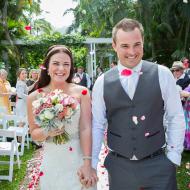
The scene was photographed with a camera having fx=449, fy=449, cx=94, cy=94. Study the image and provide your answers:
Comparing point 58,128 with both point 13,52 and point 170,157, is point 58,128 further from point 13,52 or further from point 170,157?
point 13,52

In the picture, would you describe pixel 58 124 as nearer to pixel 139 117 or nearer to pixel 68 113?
pixel 68 113

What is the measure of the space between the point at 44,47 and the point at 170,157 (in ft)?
77.5

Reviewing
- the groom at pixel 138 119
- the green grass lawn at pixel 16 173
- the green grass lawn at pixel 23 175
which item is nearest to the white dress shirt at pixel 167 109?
the groom at pixel 138 119

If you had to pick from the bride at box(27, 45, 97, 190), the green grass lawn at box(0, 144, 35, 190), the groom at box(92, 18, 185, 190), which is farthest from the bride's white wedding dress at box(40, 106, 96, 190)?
the green grass lawn at box(0, 144, 35, 190)

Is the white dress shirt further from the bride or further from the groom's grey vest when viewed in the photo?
the bride

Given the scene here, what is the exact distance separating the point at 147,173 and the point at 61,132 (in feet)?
Result: 2.69

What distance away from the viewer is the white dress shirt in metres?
3.26

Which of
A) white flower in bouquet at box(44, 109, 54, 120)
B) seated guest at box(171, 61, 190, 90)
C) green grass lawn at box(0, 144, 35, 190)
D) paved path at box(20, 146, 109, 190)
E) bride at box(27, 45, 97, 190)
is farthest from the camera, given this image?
seated guest at box(171, 61, 190, 90)

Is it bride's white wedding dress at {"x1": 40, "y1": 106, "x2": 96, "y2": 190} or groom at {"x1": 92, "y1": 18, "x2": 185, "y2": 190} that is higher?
groom at {"x1": 92, "y1": 18, "x2": 185, "y2": 190}

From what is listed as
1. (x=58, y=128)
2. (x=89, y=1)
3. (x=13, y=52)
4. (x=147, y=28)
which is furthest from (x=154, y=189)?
(x=89, y=1)

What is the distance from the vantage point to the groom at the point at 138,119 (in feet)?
10.5

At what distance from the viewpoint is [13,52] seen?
82.8 feet

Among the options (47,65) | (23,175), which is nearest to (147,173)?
(47,65)

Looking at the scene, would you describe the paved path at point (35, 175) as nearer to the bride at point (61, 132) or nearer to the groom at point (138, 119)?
the bride at point (61, 132)
